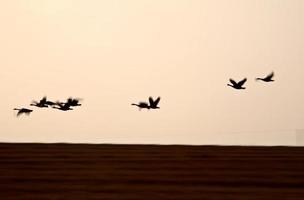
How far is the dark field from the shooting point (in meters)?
1.51

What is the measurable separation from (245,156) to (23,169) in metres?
1.26

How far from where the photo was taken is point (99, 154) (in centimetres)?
253

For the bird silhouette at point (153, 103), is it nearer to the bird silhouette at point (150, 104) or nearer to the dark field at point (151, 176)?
the bird silhouette at point (150, 104)

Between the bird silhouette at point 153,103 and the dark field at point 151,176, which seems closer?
the dark field at point 151,176

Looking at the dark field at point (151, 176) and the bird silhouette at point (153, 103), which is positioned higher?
the bird silhouette at point (153, 103)

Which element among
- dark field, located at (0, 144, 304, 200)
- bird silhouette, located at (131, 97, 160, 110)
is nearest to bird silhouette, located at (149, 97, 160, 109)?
bird silhouette, located at (131, 97, 160, 110)

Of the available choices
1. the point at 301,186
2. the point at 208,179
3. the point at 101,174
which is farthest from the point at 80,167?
the point at 301,186

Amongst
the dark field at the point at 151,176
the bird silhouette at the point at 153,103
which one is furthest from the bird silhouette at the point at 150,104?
the dark field at the point at 151,176

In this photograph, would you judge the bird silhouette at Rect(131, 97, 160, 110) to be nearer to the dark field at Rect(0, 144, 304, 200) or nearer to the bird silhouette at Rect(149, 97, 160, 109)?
the bird silhouette at Rect(149, 97, 160, 109)

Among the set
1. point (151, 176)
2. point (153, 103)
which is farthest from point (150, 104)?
point (151, 176)

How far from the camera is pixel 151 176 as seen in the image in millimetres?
1829

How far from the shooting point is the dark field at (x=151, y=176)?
1.51m

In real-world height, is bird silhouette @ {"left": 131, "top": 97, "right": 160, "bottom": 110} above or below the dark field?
above

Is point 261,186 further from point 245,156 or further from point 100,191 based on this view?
point 245,156
